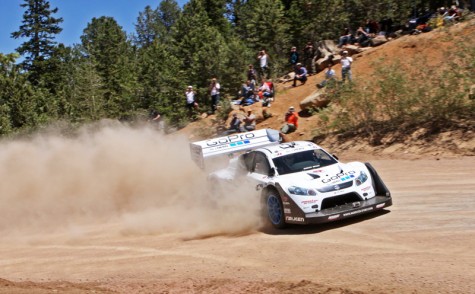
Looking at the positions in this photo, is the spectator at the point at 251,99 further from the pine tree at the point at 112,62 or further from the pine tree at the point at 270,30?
the pine tree at the point at 112,62

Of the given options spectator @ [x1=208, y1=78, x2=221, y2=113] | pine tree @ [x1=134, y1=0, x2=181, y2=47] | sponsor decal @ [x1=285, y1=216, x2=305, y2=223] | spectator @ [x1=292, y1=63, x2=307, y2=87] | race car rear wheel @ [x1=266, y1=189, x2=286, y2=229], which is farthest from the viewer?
pine tree @ [x1=134, y1=0, x2=181, y2=47]

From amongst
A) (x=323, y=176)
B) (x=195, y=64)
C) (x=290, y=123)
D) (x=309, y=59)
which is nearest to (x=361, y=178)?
(x=323, y=176)

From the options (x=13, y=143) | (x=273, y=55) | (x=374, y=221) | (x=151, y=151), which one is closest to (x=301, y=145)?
(x=374, y=221)

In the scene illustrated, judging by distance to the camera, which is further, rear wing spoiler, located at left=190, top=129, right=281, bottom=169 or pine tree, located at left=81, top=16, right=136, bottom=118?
pine tree, located at left=81, top=16, right=136, bottom=118

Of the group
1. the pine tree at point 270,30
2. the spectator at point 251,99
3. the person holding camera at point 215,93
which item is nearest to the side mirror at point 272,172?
the spectator at point 251,99

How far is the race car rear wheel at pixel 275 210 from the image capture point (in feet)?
34.6

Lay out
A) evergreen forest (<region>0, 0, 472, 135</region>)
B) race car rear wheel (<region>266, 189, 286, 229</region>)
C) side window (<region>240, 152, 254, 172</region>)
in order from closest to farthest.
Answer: race car rear wheel (<region>266, 189, 286, 229</region>) → side window (<region>240, 152, 254, 172</region>) → evergreen forest (<region>0, 0, 472, 135</region>)

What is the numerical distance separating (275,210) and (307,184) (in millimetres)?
913

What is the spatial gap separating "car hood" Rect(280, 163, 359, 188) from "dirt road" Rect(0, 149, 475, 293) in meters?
0.85

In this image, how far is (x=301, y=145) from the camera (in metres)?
12.0

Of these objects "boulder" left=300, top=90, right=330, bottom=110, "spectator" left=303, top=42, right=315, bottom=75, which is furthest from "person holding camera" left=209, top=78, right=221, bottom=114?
"spectator" left=303, top=42, right=315, bottom=75

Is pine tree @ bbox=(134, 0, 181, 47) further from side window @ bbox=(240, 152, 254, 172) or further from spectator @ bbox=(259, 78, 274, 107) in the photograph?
side window @ bbox=(240, 152, 254, 172)

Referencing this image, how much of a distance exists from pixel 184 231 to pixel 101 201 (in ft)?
17.3

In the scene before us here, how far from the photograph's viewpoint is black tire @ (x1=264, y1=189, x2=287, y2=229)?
10.5 metres
